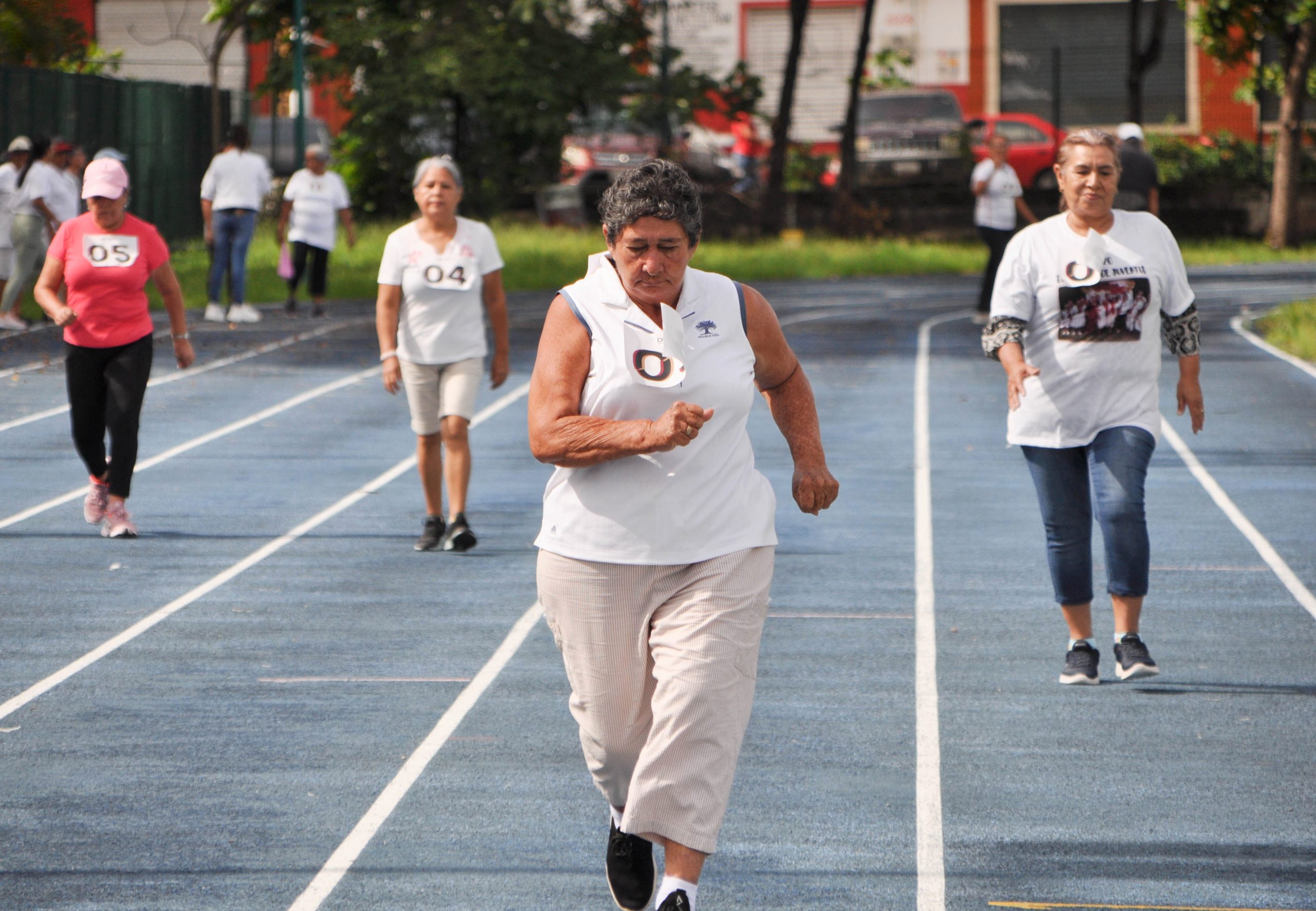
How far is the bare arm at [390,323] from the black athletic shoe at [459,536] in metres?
0.69

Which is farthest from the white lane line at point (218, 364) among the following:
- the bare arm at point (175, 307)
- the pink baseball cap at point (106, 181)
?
the pink baseball cap at point (106, 181)

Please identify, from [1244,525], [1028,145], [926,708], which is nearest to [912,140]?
[1028,145]

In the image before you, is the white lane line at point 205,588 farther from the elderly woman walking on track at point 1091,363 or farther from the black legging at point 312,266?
the black legging at point 312,266

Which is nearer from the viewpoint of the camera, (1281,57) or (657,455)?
(657,455)

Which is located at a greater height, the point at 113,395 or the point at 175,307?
the point at 175,307

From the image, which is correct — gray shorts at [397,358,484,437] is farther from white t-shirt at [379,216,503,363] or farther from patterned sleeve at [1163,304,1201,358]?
patterned sleeve at [1163,304,1201,358]

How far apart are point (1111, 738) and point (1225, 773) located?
1.42ft

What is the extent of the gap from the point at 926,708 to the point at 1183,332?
1.58 m

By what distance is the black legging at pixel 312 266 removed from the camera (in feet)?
67.9

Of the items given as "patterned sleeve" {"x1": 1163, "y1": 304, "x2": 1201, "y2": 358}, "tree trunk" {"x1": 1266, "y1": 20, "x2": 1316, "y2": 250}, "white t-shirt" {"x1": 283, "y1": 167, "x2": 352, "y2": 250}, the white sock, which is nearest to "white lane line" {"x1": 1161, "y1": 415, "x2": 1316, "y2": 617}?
"patterned sleeve" {"x1": 1163, "y1": 304, "x2": 1201, "y2": 358}

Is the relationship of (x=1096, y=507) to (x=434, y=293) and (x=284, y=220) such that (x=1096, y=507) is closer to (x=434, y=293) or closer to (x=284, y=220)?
(x=434, y=293)

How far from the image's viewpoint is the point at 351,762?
19.1 ft

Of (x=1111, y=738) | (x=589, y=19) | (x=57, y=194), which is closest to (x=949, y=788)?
(x=1111, y=738)

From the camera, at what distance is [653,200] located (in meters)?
4.34
